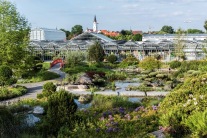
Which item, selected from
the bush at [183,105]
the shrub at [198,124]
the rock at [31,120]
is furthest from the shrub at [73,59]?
the shrub at [198,124]

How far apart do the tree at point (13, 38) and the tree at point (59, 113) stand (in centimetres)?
1623

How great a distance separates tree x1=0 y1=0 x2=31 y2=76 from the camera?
27.6 m

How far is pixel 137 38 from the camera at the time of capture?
8912cm

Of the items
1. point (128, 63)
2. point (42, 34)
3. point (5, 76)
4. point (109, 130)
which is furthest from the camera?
point (42, 34)

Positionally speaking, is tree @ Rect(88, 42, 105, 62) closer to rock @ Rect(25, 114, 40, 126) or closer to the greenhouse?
the greenhouse

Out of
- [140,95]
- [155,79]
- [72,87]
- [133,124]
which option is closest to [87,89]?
[72,87]

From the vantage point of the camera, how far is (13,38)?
92.4ft

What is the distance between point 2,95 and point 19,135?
37.0 ft

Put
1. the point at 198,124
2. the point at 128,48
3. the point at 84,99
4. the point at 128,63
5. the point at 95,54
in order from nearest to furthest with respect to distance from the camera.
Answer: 1. the point at 198,124
2. the point at 84,99
3. the point at 95,54
4. the point at 128,63
5. the point at 128,48

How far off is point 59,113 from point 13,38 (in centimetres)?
1772

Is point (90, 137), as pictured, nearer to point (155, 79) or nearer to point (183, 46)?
point (155, 79)

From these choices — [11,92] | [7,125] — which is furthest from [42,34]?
[7,125]

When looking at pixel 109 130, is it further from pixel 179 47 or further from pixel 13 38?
pixel 179 47

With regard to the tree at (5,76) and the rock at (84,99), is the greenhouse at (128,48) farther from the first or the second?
the rock at (84,99)
